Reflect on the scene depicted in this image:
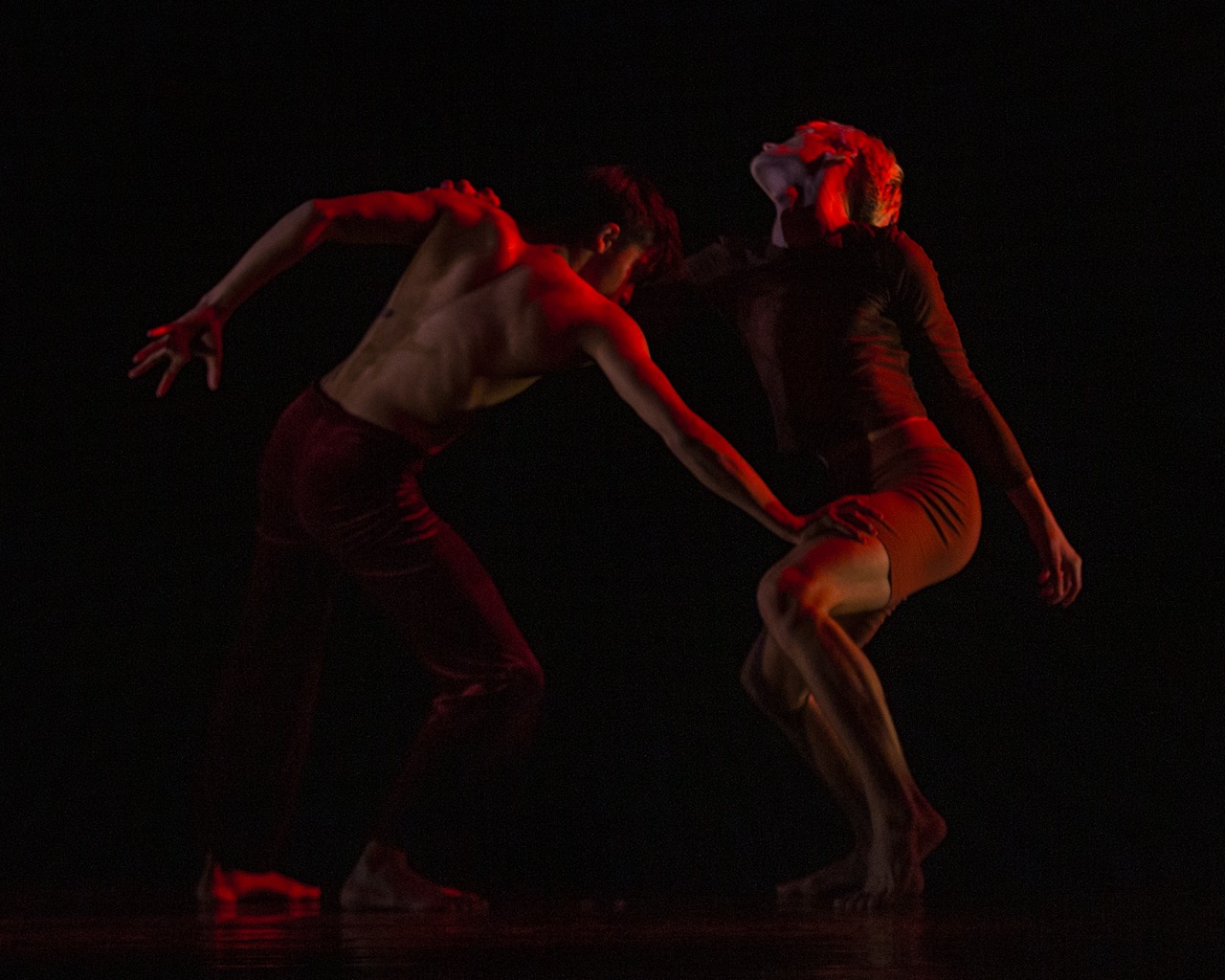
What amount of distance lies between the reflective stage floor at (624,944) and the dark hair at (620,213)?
1.07 metres

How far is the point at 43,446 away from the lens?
3.92 meters

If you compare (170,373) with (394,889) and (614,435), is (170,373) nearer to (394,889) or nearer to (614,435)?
(394,889)

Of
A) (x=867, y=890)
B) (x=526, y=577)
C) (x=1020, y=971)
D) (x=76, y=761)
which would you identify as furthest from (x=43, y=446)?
(x=1020, y=971)

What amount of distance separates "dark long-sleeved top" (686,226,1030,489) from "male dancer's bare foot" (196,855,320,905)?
1.12 metres

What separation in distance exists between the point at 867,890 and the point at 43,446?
2.04m

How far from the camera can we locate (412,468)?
3.02 m

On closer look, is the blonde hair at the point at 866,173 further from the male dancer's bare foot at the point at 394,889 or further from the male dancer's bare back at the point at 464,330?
the male dancer's bare foot at the point at 394,889

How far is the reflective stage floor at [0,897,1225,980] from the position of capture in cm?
186

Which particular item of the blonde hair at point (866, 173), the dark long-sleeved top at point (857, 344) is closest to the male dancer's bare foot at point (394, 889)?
the dark long-sleeved top at point (857, 344)

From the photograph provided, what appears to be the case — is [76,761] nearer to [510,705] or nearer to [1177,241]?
[510,705]

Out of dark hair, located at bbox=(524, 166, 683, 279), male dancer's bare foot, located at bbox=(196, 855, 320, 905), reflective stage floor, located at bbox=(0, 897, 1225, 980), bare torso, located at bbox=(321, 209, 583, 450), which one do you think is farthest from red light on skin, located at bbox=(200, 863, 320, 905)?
dark hair, located at bbox=(524, 166, 683, 279)

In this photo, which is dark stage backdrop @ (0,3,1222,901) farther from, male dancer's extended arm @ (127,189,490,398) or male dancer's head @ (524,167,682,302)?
male dancer's extended arm @ (127,189,490,398)

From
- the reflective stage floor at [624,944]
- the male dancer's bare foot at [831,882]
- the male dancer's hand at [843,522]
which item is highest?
the male dancer's hand at [843,522]

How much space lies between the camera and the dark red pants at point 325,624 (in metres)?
2.91
